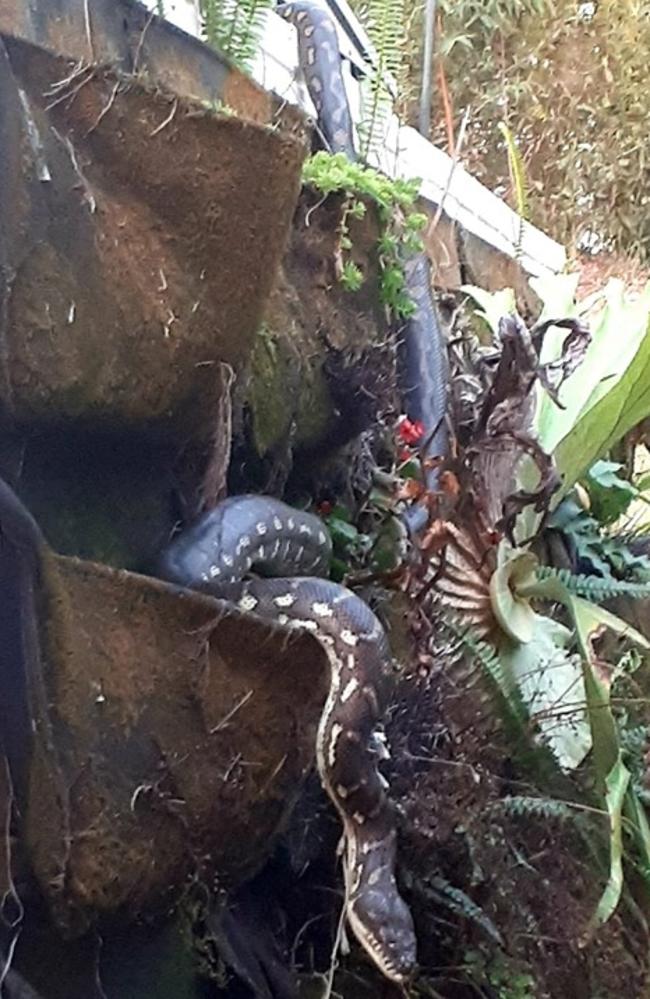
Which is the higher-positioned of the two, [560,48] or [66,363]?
[560,48]

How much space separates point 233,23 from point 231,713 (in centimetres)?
130

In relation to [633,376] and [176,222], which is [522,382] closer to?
[633,376]

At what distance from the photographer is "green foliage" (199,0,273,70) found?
2.32m

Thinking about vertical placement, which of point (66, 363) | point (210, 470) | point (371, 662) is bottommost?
point (371, 662)

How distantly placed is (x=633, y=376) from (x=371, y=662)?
1.25m

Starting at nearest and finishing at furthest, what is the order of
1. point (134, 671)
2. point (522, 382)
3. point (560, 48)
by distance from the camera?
point (134, 671), point (522, 382), point (560, 48)

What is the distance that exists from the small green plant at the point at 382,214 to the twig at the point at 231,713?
98cm

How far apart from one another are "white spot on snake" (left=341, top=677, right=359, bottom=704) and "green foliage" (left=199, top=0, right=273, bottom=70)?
116cm

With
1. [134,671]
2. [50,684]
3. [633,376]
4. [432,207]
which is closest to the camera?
[50,684]

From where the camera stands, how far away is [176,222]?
1.80m

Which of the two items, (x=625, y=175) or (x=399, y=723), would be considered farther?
(x=625, y=175)

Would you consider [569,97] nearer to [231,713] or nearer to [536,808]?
[536,808]

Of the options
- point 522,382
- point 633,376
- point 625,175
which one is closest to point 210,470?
point 522,382

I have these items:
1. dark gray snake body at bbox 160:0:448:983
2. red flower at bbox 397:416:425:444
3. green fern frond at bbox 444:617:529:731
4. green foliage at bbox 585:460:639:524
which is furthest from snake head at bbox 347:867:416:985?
green foliage at bbox 585:460:639:524
